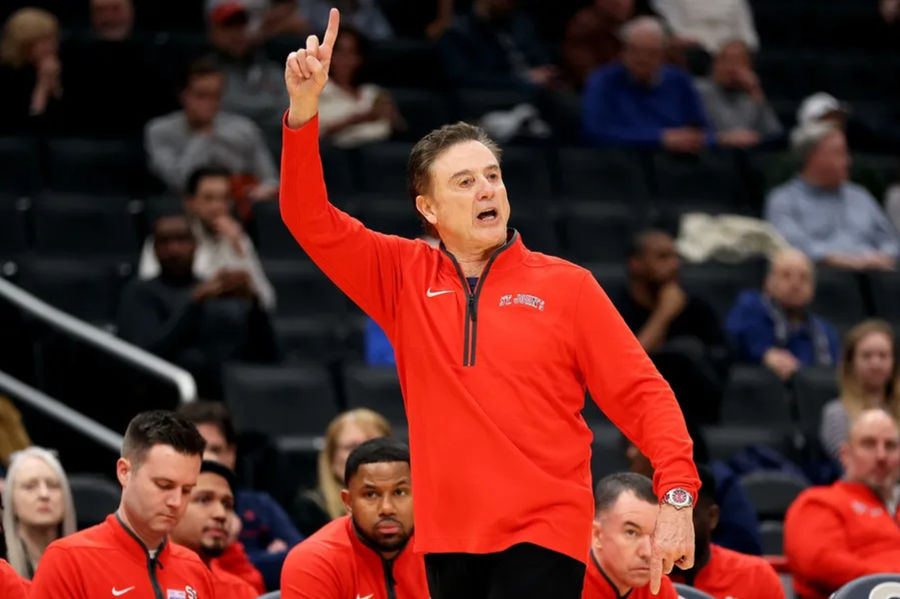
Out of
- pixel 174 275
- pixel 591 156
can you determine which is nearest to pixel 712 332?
pixel 591 156

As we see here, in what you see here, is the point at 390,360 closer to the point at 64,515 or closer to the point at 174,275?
the point at 174,275

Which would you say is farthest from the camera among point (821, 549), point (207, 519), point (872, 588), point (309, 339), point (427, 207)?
point (309, 339)

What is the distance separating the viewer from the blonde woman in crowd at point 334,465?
6027 mm

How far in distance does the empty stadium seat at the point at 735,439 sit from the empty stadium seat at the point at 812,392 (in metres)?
0.27

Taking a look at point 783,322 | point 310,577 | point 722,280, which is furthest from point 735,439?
point 310,577

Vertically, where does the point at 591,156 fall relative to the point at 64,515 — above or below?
above

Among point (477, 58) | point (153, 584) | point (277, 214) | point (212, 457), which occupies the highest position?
point (477, 58)

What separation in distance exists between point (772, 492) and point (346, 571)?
2.75m

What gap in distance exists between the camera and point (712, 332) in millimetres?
7961

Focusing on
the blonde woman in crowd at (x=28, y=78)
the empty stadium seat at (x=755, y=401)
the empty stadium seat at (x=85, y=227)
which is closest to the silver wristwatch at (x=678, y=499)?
the empty stadium seat at (x=755, y=401)

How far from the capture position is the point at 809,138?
918cm

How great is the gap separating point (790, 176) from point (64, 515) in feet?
17.4

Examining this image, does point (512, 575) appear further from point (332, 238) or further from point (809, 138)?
point (809, 138)

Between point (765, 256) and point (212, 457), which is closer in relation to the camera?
point (212, 457)
